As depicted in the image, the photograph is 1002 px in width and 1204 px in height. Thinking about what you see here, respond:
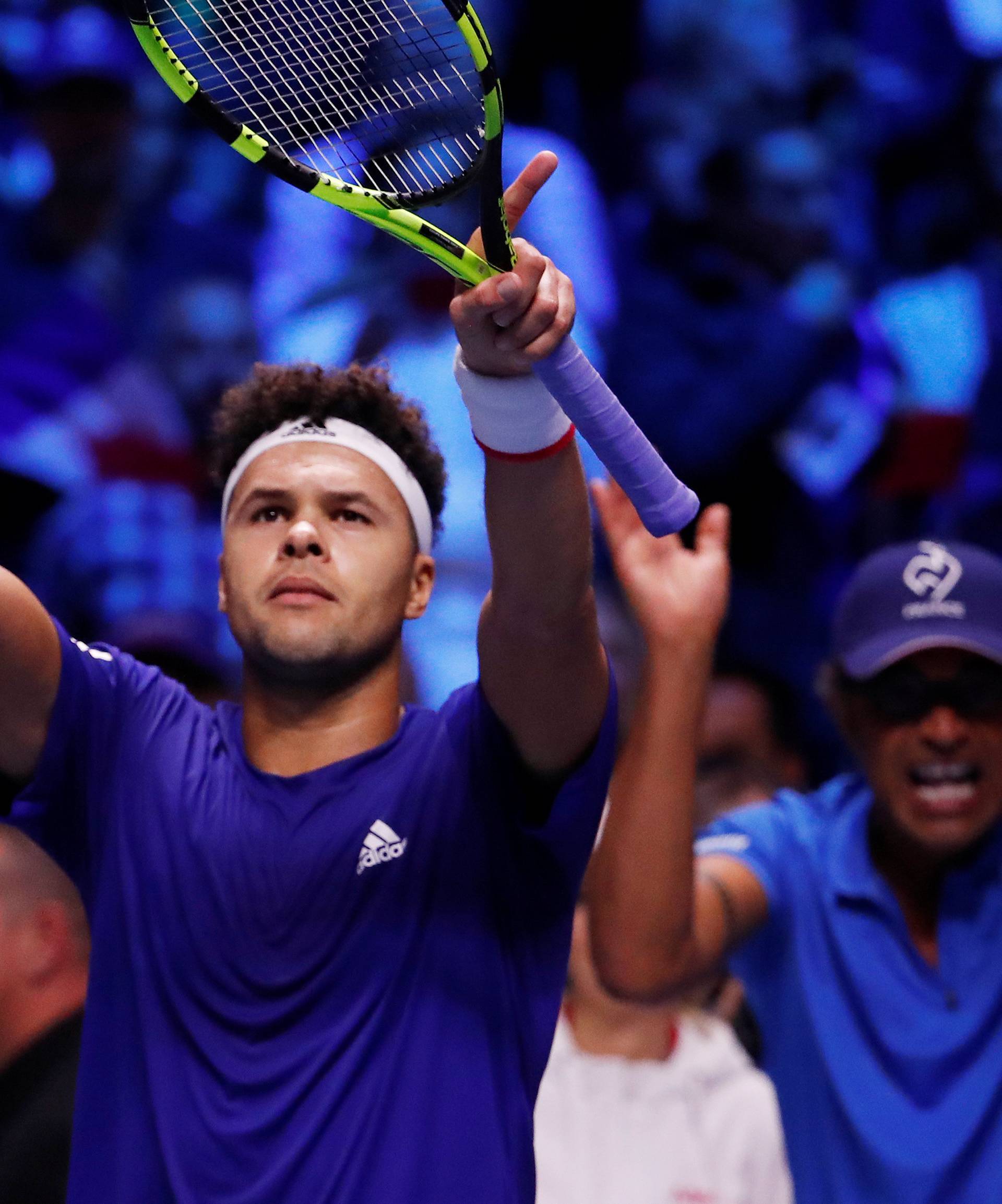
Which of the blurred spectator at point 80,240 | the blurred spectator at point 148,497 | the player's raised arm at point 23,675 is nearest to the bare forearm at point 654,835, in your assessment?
the player's raised arm at point 23,675

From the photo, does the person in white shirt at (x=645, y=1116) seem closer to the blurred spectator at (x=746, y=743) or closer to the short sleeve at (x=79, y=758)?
the blurred spectator at (x=746, y=743)

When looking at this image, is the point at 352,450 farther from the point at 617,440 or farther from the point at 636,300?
the point at 636,300

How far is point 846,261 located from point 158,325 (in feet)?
7.32

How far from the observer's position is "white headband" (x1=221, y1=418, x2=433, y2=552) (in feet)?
7.22

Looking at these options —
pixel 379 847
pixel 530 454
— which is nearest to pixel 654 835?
pixel 379 847

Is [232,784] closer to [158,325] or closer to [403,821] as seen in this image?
[403,821]

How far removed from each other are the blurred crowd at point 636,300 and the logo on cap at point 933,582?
4.79 ft

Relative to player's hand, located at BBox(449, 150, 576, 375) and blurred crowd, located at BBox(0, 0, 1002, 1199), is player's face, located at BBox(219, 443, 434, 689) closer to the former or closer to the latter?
player's hand, located at BBox(449, 150, 576, 375)

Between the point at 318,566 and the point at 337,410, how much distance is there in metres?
0.33

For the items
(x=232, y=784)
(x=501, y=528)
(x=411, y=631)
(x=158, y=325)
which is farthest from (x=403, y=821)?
(x=158, y=325)

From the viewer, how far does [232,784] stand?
2.04 meters

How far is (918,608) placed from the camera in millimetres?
2850

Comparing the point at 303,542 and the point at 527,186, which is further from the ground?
the point at 527,186

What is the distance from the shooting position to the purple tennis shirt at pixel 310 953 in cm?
182
